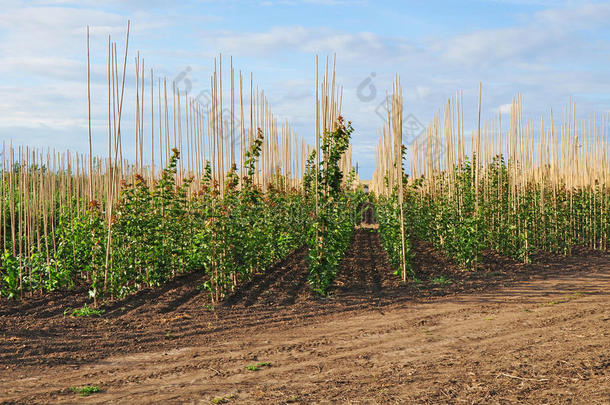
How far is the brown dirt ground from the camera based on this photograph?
4508 millimetres

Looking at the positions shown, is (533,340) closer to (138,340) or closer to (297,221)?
(138,340)

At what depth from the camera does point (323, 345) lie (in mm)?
5895

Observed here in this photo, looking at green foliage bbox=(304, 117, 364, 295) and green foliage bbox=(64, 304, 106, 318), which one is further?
green foliage bbox=(304, 117, 364, 295)

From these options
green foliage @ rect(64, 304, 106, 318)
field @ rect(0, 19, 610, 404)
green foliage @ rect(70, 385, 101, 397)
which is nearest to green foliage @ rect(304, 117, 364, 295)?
field @ rect(0, 19, 610, 404)

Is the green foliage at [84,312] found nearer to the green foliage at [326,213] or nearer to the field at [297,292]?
the field at [297,292]

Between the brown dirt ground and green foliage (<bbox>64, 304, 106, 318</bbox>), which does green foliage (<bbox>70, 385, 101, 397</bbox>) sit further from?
green foliage (<bbox>64, 304, 106, 318</bbox>)

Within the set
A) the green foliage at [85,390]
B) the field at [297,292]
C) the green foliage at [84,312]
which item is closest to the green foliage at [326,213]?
the field at [297,292]

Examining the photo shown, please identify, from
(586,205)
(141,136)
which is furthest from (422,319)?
(586,205)

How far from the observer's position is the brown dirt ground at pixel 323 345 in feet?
14.8

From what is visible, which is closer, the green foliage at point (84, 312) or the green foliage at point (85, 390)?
the green foliage at point (85, 390)

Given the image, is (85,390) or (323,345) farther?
(323,345)

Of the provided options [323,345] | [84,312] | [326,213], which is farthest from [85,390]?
[326,213]

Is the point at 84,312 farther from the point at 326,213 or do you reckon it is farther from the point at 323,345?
the point at 326,213

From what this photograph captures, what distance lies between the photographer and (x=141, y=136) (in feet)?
28.9
